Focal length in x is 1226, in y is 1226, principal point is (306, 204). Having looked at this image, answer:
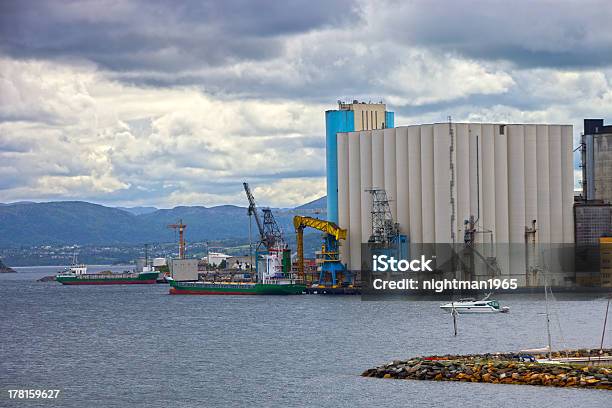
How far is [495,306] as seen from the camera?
110m

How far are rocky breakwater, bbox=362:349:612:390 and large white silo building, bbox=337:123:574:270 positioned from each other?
7299cm

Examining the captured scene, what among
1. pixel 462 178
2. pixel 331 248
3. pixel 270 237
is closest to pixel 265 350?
pixel 462 178

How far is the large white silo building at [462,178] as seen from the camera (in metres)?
134

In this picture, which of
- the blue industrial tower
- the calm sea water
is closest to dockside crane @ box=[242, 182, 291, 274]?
the blue industrial tower

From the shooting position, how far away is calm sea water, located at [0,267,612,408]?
54688 mm

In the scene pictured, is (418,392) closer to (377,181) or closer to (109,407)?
(109,407)

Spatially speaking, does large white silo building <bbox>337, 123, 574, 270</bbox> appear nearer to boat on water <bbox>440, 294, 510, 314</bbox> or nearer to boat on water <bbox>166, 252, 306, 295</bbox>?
boat on water <bbox>166, 252, 306, 295</bbox>

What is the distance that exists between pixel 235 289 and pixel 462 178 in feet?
127

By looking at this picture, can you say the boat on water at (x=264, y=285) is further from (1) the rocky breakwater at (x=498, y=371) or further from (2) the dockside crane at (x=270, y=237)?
(1) the rocky breakwater at (x=498, y=371)

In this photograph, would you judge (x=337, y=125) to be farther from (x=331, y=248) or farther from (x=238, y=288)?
(x=238, y=288)

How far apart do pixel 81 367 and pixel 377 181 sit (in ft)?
246

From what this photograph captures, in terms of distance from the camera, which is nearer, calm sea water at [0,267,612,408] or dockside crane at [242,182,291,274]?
calm sea water at [0,267,612,408]

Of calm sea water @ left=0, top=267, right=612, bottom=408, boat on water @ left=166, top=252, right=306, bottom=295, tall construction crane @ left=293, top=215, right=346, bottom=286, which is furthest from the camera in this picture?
boat on water @ left=166, top=252, right=306, bottom=295

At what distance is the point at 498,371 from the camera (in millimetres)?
56125
